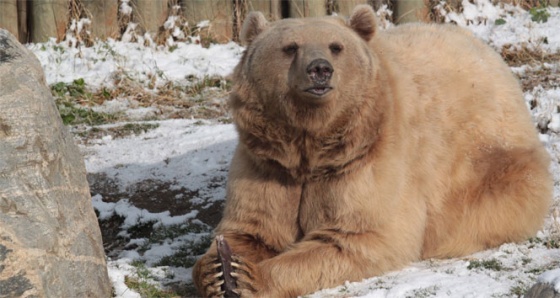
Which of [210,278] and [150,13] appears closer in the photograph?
[210,278]

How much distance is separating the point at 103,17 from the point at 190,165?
3473mm

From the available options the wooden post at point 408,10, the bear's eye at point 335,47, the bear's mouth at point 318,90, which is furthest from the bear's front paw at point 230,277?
the wooden post at point 408,10

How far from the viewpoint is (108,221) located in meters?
6.77

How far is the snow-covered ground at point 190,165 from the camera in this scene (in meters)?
4.89

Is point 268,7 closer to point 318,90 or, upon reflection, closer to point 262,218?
point 262,218

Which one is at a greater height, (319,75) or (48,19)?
(48,19)

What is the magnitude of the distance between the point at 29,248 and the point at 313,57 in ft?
6.04

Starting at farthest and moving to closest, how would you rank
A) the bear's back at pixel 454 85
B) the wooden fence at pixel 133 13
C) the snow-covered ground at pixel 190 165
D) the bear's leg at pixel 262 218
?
the wooden fence at pixel 133 13 < the bear's back at pixel 454 85 < the bear's leg at pixel 262 218 < the snow-covered ground at pixel 190 165

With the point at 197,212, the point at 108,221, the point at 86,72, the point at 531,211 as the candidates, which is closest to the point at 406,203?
the point at 531,211

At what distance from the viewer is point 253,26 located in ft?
17.6

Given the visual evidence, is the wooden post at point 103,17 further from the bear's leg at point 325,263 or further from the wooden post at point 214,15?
the bear's leg at point 325,263

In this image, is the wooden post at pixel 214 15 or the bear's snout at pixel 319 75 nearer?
the bear's snout at pixel 319 75

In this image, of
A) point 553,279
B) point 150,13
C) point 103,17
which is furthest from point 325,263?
point 103,17

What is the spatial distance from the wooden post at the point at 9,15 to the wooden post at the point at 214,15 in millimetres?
1971
